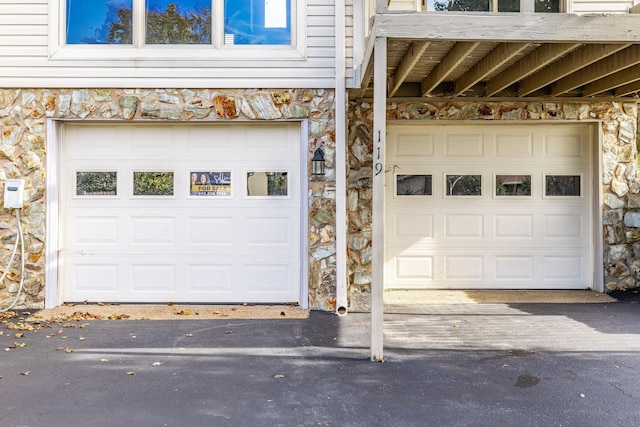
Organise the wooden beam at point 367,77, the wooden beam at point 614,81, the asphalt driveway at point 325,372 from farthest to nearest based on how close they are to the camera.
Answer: the wooden beam at point 614,81 → the wooden beam at point 367,77 → the asphalt driveway at point 325,372

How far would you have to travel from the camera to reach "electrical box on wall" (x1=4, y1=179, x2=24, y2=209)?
568cm

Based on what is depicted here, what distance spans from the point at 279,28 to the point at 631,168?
5.04 m

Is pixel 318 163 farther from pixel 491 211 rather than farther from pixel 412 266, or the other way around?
pixel 491 211

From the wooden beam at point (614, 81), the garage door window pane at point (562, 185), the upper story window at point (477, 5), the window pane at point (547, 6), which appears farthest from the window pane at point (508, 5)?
the garage door window pane at point (562, 185)

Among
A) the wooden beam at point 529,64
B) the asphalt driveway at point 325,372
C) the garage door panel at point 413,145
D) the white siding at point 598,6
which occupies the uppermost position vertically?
the white siding at point 598,6

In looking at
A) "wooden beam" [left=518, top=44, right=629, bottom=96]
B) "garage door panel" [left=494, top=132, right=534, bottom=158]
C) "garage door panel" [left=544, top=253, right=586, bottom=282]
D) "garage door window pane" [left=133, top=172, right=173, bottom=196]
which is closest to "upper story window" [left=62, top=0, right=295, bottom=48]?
"garage door window pane" [left=133, top=172, right=173, bottom=196]

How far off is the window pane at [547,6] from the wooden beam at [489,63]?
143cm

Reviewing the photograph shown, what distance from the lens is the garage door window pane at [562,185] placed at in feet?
22.5

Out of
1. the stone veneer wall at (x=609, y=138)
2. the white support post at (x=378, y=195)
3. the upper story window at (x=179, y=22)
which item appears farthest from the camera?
the stone veneer wall at (x=609, y=138)

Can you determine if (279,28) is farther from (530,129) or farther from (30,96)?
(530,129)

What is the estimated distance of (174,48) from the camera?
19.4 ft

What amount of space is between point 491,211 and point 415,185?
3.68ft

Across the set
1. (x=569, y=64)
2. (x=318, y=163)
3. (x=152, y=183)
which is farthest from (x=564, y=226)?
(x=152, y=183)

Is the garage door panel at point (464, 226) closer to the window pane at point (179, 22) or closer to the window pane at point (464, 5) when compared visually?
the window pane at point (464, 5)
